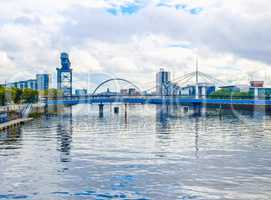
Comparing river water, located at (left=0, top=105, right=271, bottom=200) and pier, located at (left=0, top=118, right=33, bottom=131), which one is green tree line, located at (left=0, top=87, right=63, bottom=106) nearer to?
pier, located at (left=0, top=118, right=33, bottom=131)

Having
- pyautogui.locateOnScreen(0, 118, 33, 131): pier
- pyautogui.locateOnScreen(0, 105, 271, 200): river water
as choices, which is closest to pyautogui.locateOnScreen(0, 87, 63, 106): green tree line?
pyautogui.locateOnScreen(0, 118, 33, 131): pier

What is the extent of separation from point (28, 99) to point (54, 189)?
14457cm

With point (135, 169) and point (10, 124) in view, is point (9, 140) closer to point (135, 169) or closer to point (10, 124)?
point (10, 124)

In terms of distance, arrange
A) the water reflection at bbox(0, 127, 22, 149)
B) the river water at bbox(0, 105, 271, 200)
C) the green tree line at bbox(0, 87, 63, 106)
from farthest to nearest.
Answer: the green tree line at bbox(0, 87, 63, 106)
the water reflection at bbox(0, 127, 22, 149)
the river water at bbox(0, 105, 271, 200)

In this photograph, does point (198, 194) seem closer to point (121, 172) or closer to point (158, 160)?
point (121, 172)

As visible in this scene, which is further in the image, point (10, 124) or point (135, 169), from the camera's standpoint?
point (10, 124)

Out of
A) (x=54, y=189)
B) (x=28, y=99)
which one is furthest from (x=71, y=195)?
(x=28, y=99)

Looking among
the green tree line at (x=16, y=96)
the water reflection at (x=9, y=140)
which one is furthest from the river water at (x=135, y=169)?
the green tree line at (x=16, y=96)

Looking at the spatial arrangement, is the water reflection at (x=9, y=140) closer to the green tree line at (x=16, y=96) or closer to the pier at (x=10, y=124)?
the pier at (x=10, y=124)

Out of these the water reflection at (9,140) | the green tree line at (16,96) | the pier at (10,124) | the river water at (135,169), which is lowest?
the river water at (135,169)

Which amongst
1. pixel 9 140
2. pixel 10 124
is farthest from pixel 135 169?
pixel 10 124

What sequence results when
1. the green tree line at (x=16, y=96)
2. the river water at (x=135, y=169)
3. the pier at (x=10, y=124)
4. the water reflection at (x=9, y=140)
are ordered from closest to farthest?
the river water at (x=135, y=169) < the water reflection at (x=9, y=140) < the pier at (x=10, y=124) < the green tree line at (x=16, y=96)

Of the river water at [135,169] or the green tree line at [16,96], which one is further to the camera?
the green tree line at [16,96]

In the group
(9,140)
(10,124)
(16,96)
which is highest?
(16,96)
